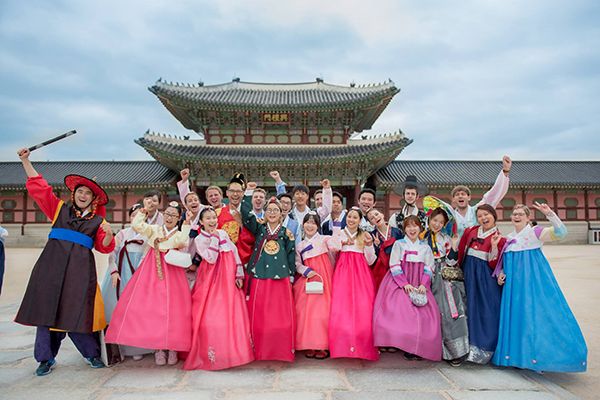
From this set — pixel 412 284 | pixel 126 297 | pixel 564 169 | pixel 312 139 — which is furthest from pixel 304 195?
pixel 564 169

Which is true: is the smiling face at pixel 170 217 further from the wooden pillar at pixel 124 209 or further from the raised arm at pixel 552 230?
the wooden pillar at pixel 124 209

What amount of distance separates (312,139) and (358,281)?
14.3 meters

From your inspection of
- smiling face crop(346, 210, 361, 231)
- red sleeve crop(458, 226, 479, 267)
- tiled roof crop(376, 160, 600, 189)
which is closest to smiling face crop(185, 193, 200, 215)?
smiling face crop(346, 210, 361, 231)

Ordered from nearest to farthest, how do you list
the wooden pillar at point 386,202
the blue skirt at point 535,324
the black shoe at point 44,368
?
the blue skirt at point 535,324, the black shoe at point 44,368, the wooden pillar at point 386,202

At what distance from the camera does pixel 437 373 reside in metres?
3.52

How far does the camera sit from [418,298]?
376 cm

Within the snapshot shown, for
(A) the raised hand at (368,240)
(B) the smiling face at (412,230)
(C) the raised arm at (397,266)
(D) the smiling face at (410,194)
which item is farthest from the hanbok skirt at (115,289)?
(D) the smiling face at (410,194)

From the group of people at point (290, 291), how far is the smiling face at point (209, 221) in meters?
0.01

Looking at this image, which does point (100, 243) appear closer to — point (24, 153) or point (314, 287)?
point (24, 153)

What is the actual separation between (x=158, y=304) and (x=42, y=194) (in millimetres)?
1484

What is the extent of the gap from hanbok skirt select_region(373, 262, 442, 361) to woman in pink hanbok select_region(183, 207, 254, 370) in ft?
4.24

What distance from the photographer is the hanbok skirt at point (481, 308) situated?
371 cm

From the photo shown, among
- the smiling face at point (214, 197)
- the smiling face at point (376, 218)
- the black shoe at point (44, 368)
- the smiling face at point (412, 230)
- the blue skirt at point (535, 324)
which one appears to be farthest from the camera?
the smiling face at point (214, 197)

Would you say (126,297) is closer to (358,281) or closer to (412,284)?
(358,281)
